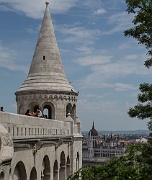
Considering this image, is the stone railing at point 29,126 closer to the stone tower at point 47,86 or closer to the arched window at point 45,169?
the arched window at point 45,169

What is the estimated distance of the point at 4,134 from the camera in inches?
241

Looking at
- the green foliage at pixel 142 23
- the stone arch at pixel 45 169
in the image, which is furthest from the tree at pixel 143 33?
the stone arch at pixel 45 169

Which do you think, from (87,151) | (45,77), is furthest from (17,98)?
(87,151)

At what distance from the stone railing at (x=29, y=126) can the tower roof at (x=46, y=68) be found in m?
2.72

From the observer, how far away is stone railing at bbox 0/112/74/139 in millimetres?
9336

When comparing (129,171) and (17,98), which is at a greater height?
(17,98)

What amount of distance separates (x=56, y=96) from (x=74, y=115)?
1.84m

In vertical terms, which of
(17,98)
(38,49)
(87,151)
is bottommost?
(87,151)

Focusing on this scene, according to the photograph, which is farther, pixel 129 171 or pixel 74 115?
pixel 74 115

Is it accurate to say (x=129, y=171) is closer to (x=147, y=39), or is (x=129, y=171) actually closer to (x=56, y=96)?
(x=147, y=39)

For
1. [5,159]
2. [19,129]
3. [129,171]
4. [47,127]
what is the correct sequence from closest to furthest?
[5,159], [129,171], [19,129], [47,127]

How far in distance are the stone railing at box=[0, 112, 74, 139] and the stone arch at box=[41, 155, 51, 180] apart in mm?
797

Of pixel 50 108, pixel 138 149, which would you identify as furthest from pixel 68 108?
pixel 138 149

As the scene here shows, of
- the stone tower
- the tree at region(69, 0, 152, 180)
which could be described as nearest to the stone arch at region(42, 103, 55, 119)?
the stone tower
